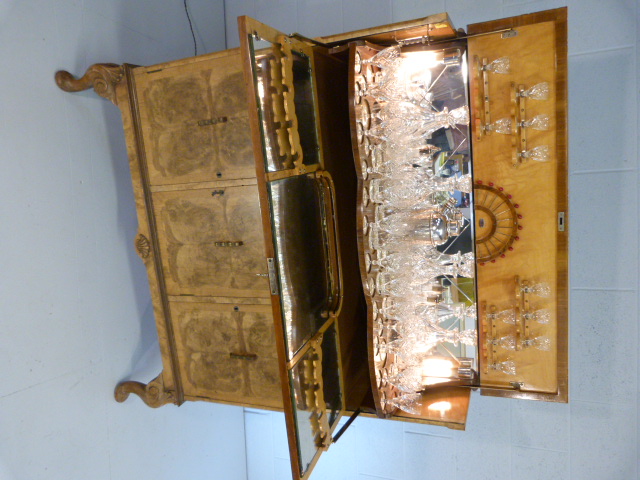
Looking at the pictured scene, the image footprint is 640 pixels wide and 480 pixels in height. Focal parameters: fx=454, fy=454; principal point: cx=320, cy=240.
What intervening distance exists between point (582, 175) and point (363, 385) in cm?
141

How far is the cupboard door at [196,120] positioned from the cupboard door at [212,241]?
0.30ft

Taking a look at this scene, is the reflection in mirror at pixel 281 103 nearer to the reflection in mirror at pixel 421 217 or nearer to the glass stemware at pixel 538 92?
the reflection in mirror at pixel 421 217

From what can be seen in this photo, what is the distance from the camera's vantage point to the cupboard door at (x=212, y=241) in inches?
75.1

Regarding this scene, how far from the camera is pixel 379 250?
1.62m

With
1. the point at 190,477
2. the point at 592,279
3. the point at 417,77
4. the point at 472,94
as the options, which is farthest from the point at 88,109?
the point at 592,279

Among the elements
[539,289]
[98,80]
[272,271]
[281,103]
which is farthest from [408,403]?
[98,80]

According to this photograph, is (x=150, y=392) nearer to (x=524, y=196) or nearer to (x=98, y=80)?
(x=98, y=80)

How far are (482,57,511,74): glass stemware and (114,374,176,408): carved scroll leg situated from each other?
6.47 feet

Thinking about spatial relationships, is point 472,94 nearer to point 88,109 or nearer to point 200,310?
point 200,310

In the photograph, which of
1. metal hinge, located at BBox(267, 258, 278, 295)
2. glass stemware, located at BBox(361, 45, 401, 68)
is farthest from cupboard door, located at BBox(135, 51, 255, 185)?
metal hinge, located at BBox(267, 258, 278, 295)

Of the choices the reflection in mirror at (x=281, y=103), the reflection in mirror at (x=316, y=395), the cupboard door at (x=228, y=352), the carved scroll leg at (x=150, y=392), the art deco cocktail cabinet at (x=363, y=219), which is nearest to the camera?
the reflection in mirror at (x=281, y=103)

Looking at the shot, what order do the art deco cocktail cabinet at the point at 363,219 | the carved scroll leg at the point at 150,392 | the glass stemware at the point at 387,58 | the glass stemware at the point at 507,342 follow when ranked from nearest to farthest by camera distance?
1. the art deco cocktail cabinet at the point at 363,219
2. the glass stemware at the point at 387,58
3. the glass stemware at the point at 507,342
4. the carved scroll leg at the point at 150,392

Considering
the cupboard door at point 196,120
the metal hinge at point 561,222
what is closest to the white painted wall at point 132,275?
the cupboard door at point 196,120

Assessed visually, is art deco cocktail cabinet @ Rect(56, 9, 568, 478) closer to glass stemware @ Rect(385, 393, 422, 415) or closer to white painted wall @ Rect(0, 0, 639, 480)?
glass stemware @ Rect(385, 393, 422, 415)
